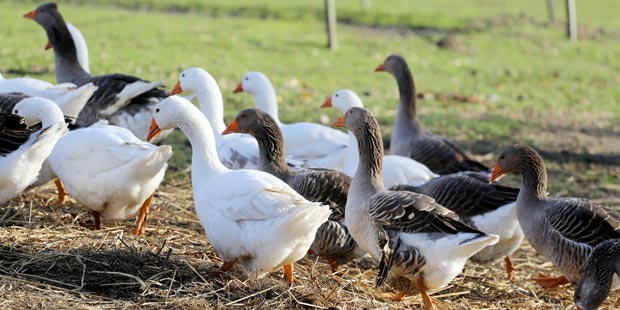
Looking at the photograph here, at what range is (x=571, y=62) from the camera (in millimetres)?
16391

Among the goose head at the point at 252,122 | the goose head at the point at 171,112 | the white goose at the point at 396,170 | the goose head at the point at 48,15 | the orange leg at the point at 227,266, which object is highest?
the goose head at the point at 48,15

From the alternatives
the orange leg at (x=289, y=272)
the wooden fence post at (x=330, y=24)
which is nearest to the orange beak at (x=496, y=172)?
the orange leg at (x=289, y=272)

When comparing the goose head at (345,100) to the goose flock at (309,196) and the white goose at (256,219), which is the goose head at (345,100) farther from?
the white goose at (256,219)

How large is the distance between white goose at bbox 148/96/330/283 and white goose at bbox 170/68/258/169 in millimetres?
1845

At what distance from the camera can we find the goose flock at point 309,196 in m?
5.48

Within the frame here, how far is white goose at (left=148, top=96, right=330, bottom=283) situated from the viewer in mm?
5328

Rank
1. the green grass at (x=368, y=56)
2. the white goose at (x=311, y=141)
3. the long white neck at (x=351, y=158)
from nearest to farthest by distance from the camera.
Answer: the long white neck at (x=351, y=158) → the white goose at (x=311, y=141) → the green grass at (x=368, y=56)

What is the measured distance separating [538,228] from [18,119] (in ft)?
12.5

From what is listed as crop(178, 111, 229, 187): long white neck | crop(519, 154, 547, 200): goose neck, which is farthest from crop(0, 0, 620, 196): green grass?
crop(519, 154, 547, 200): goose neck

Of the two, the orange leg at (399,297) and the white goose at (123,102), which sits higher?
the white goose at (123,102)

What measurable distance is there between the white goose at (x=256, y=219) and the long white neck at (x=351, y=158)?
2258mm

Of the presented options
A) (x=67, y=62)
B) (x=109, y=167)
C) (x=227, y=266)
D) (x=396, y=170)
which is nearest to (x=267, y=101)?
(x=396, y=170)

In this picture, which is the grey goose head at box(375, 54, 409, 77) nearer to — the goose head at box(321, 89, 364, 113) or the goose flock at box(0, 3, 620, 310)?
the goose head at box(321, 89, 364, 113)

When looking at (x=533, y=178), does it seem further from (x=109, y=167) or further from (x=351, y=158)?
(x=109, y=167)
